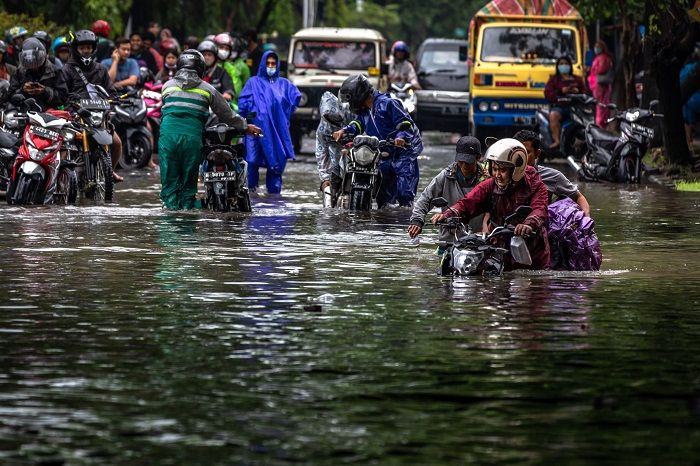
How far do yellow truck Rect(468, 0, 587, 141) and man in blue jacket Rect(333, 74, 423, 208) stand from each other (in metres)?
12.7

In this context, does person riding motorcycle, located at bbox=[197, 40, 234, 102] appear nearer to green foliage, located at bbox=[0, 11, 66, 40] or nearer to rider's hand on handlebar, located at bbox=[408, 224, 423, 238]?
green foliage, located at bbox=[0, 11, 66, 40]

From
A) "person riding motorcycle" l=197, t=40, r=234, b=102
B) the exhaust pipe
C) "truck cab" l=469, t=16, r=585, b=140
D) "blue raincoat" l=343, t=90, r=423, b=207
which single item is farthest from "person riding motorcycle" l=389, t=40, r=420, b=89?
"blue raincoat" l=343, t=90, r=423, b=207

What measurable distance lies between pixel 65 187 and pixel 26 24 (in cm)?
1323

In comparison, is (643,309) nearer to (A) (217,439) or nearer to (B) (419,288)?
(B) (419,288)

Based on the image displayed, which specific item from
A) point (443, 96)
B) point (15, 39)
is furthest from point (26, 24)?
point (443, 96)

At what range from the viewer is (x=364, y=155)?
20.5m

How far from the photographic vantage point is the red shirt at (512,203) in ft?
44.7

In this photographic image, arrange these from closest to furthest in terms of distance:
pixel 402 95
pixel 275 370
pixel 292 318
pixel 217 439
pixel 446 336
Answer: pixel 217 439 → pixel 275 370 → pixel 446 336 → pixel 292 318 → pixel 402 95

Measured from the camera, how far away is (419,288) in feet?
41.9

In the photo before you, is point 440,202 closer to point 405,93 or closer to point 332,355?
point 332,355

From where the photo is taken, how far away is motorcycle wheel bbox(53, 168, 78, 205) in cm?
2062

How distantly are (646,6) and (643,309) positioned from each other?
1862cm

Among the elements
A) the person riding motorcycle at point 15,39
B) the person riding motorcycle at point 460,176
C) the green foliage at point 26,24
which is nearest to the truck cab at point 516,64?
the green foliage at point 26,24

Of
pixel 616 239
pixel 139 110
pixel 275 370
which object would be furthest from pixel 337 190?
pixel 275 370
